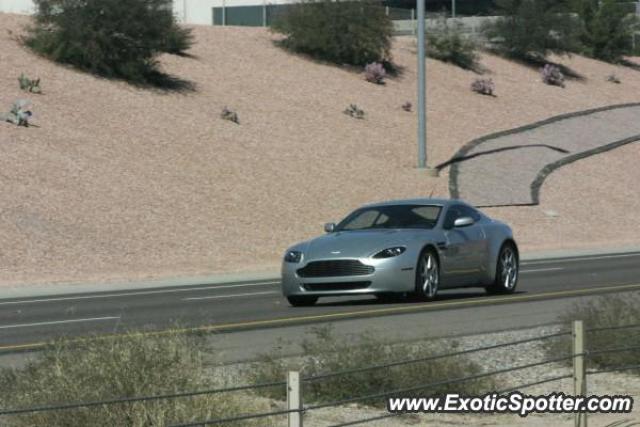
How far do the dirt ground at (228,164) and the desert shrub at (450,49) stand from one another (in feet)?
7.47

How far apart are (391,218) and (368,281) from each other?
66.9 inches

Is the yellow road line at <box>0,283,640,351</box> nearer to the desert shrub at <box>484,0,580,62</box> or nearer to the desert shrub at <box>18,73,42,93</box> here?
the desert shrub at <box>18,73,42,93</box>

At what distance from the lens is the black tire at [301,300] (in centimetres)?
2169

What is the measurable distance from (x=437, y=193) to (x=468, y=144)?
25.6 feet

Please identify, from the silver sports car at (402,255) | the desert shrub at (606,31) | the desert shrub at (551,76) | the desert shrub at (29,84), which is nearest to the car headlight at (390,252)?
the silver sports car at (402,255)

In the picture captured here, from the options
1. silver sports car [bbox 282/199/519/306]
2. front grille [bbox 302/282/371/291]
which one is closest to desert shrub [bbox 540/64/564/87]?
silver sports car [bbox 282/199/519/306]

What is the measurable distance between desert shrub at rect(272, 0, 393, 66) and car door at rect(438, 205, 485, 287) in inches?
1429

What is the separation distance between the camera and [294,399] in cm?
806

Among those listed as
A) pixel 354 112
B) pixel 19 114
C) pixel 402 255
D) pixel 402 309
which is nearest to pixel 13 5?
pixel 354 112

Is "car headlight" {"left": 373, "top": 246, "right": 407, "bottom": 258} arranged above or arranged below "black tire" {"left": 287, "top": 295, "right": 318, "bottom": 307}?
above

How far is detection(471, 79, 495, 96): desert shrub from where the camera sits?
60.7 meters

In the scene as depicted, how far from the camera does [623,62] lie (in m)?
77.6

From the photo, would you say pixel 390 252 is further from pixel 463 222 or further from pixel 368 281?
pixel 463 222

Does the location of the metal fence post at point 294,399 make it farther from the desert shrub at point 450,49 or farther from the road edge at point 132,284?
the desert shrub at point 450,49
